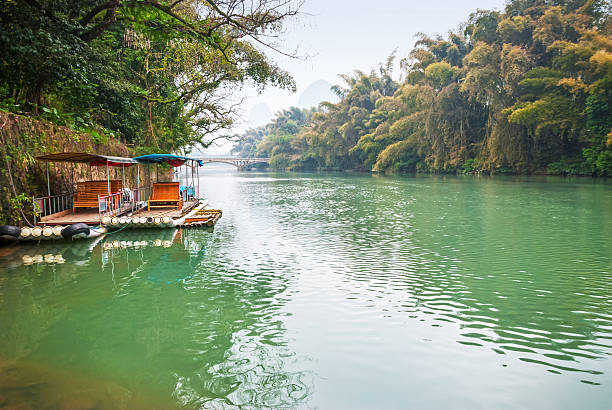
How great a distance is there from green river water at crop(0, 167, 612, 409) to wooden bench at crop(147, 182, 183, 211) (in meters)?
4.43

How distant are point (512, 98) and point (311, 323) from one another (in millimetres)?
47058

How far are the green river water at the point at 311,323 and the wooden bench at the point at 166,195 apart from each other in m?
4.43

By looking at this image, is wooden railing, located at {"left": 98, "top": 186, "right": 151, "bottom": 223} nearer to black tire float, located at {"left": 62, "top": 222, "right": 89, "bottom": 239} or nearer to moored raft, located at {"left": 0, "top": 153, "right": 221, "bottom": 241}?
moored raft, located at {"left": 0, "top": 153, "right": 221, "bottom": 241}

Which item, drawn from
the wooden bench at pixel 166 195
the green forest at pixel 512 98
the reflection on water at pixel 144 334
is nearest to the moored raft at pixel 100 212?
the wooden bench at pixel 166 195

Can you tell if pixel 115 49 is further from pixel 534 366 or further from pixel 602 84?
pixel 602 84

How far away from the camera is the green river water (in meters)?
4.71

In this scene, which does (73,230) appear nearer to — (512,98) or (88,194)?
(88,194)

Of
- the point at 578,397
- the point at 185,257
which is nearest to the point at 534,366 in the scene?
the point at 578,397

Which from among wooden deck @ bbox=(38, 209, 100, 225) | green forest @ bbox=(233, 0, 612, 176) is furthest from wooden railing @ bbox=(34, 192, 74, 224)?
green forest @ bbox=(233, 0, 612, 176)

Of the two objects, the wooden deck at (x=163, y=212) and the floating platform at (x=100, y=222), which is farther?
the wooden deck at (x=163, y=212)

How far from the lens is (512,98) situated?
4581cm

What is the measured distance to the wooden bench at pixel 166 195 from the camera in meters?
17.7

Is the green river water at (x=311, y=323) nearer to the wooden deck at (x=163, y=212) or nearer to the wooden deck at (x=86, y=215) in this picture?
the wooden deck at (x=86, y=215)

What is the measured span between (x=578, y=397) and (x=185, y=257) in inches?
366
